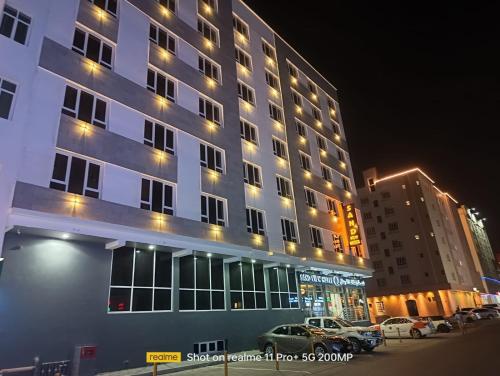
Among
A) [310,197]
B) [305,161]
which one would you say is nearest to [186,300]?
[310,197]

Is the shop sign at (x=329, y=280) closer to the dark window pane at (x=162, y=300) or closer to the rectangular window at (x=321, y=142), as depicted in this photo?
the dark window pane at (x=162, y=300)

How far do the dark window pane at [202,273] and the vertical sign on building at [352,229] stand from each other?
18.0 m

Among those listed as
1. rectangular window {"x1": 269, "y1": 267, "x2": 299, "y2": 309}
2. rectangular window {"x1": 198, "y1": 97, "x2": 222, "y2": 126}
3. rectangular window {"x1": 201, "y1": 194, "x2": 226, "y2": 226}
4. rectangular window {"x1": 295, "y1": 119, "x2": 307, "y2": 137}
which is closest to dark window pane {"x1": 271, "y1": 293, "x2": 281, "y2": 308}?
rectangular window {"x1": 269, "y1": 267, "x2": 299, "y2": 309}

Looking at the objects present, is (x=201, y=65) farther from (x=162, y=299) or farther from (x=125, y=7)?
(x=162, y=299)

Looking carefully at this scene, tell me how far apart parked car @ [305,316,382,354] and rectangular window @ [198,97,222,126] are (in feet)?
51.8

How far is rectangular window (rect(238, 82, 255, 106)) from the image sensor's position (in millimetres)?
30344

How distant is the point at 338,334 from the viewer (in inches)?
708

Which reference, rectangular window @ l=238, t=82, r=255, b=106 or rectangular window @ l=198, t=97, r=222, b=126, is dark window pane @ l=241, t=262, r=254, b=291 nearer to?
rectangular window @ l=198, t=97, r=222, b=126

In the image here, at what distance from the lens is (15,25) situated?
53.5 feet

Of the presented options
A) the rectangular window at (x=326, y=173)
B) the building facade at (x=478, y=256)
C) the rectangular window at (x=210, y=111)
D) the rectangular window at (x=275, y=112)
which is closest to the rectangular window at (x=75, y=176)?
the rectangular window at (x=210, y=111)

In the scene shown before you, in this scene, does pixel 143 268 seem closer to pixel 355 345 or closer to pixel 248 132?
pixel 355 345

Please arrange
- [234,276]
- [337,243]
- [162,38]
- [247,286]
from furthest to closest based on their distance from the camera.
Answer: [337,243]
[162,38]
[247,286]
[234,276]

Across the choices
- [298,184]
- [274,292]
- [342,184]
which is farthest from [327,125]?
[274,292]

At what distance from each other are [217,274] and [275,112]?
18378 mm
